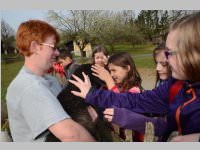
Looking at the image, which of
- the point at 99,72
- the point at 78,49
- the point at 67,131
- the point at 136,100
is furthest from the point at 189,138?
the point at 78,49

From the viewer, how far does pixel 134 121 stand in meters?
1.39

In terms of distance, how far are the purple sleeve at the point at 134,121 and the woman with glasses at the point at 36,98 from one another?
0.15 meters

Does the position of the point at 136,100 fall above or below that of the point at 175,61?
below

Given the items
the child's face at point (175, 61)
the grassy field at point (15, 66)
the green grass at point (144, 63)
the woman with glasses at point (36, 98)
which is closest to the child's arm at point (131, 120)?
the woman with glasses at point (36, 98)

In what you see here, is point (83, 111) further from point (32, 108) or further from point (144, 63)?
point (144, 63)

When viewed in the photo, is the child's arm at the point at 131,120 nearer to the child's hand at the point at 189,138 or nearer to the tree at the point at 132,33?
the child's hand at the point at 189,138

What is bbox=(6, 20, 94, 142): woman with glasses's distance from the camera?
129 centimetres

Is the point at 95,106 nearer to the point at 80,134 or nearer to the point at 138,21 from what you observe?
the point at 80,134

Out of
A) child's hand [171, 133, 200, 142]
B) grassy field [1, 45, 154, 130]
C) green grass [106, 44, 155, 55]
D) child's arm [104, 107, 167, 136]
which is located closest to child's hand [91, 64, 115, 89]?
child's arm [104, 107, 167, 136]

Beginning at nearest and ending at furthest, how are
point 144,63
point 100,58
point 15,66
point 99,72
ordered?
point 99,72 < point 100,58 < point 15,66 < point 144,63

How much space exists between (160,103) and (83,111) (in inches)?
14.7

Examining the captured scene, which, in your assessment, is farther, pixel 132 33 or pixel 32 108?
pixel 132 33

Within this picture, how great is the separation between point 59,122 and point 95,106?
287 millimetres

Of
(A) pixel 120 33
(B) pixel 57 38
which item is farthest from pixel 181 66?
(A) pixel 120 33
